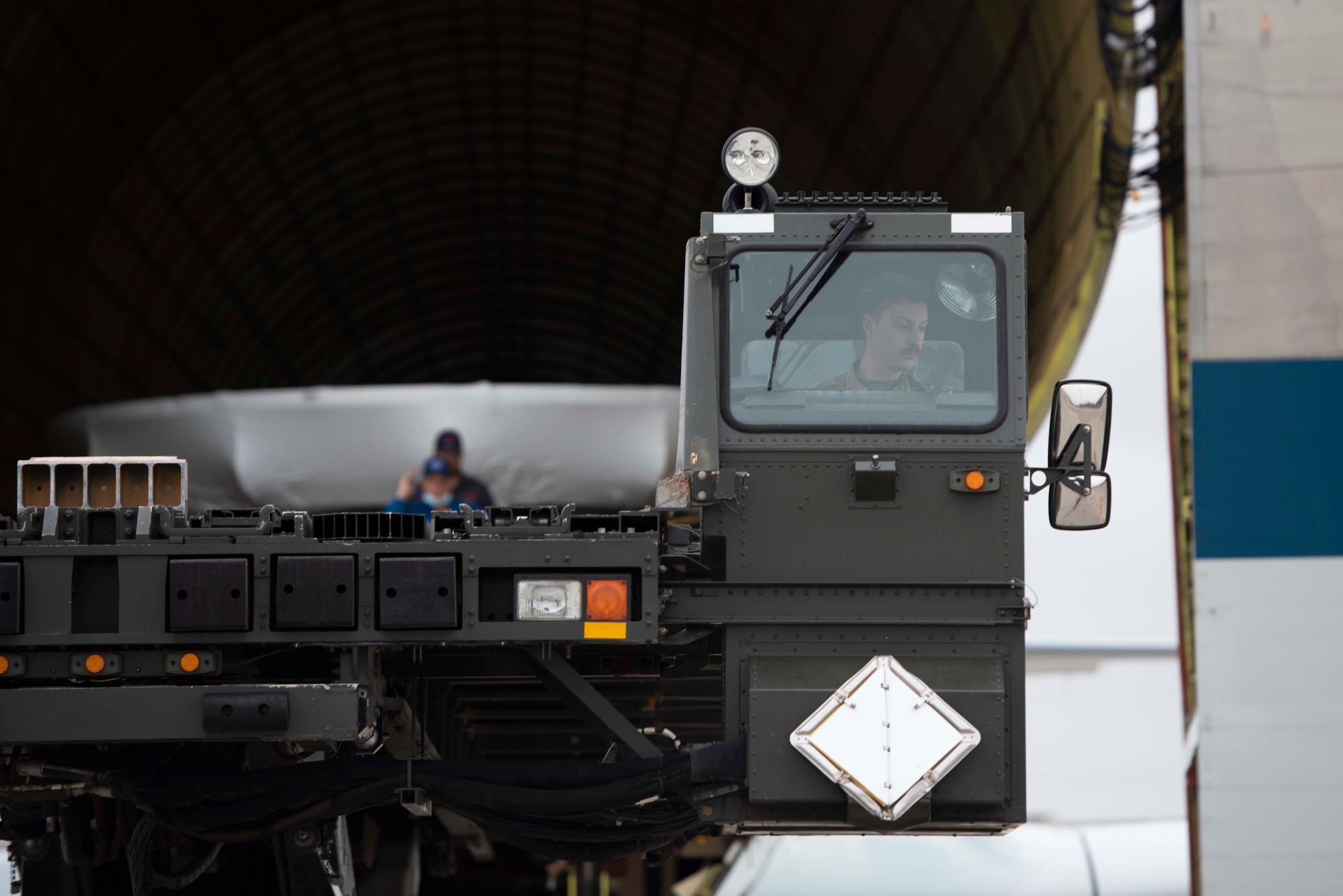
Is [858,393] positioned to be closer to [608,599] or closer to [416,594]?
[608,599]

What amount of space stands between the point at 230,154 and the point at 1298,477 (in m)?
13.9

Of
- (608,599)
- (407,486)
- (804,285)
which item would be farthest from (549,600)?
(407,486)

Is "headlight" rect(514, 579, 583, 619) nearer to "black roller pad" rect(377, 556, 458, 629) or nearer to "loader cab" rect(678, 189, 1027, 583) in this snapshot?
"black roller pad" rect(377, 556, 458, 629)

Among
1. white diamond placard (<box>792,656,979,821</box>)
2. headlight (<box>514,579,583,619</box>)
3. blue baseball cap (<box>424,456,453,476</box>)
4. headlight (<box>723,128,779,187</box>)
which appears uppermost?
headlight (<box>723,128,779,187</box>)

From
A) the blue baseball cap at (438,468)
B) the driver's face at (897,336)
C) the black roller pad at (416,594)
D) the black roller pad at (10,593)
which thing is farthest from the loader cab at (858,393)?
the blue baseball cap at (438,468)

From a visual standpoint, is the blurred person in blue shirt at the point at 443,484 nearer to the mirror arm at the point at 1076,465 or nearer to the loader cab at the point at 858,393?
the loader cab at the point at 858,393

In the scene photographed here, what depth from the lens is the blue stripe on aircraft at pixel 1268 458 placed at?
838 cm

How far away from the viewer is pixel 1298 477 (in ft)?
27.6

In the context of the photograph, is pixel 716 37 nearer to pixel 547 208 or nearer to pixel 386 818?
pixel 547 208

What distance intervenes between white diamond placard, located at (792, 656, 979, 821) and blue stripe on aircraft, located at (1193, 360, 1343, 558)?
4.10 meters

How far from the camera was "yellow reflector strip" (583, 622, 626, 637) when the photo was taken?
489cm

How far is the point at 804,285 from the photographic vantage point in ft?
17.4

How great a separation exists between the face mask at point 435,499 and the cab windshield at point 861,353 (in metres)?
3.64

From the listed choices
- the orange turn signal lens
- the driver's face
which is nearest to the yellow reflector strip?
the orange turn signal lens
